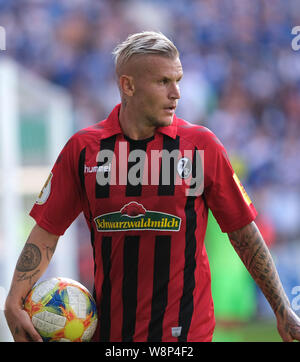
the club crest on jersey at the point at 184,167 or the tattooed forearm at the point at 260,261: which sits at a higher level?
the club crest on jersey at the point at 184,167

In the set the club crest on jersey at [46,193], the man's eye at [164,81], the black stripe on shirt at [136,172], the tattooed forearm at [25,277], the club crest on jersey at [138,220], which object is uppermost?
the man's eye at [164,81]

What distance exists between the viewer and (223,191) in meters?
2.92

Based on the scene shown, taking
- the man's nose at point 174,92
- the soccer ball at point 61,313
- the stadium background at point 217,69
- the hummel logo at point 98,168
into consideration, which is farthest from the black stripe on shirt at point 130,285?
the stadium background at point 217,69

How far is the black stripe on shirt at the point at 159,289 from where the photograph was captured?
2.87m

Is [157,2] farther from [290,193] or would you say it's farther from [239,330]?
[239,330]

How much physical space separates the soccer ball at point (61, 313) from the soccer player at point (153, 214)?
0.16ft

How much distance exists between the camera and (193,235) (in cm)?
292

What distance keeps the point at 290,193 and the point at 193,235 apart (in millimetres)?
5747

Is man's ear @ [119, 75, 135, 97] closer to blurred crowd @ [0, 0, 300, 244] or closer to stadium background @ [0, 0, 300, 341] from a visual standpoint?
stadium background @ [0, 0, 300, 341]

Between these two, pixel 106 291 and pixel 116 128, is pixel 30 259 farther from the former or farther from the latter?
pixel 116 128

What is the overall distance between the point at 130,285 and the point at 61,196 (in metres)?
0.52

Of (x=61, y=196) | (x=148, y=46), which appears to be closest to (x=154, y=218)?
(x=61, y=196)

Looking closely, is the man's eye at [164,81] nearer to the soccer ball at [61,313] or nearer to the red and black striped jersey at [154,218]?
the red and black striped jersey at [154,218]

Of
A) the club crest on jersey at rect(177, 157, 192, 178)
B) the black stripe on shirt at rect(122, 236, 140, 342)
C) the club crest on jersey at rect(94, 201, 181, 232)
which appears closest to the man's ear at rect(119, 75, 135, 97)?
the club crest on jersey at rect(177, 157, 192, 178)
